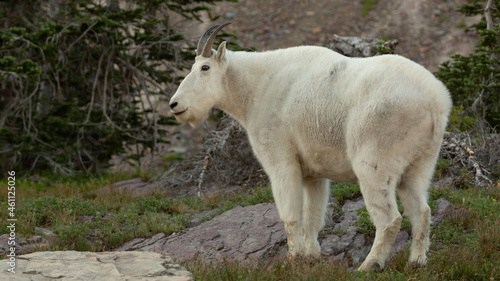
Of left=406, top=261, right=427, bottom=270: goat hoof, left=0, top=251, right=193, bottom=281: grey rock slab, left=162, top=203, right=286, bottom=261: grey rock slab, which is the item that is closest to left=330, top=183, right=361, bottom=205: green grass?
left=162, top=203, right=286, bottom=261: grey rock slab

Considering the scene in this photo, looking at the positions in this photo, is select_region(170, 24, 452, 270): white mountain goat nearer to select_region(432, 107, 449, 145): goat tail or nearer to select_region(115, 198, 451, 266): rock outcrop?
select_region(432, 107, 449, 145): goat tail

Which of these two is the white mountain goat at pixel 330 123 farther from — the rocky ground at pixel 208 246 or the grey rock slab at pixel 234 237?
the grey rock slab at pixel 234 237

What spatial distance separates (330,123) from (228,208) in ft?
11.0

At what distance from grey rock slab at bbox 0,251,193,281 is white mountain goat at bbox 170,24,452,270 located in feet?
5.05

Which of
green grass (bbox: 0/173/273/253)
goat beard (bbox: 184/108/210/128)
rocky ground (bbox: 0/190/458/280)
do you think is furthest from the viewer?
green grass (bbox: 0/173/273/253)

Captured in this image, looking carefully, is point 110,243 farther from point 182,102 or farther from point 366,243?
point 366,243

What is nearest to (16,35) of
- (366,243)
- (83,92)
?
(83,92)

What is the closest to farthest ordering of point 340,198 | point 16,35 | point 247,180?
1. point 340,198
2. point 247,180
3. point 16,35

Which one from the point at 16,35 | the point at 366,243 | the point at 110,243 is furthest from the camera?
the point at 16,35

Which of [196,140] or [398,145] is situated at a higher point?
[398,145]

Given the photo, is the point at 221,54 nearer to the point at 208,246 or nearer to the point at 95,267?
the point at 208,246

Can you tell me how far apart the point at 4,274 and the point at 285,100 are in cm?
348

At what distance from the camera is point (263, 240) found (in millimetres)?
7215

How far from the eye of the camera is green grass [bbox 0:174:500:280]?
5438 mm
